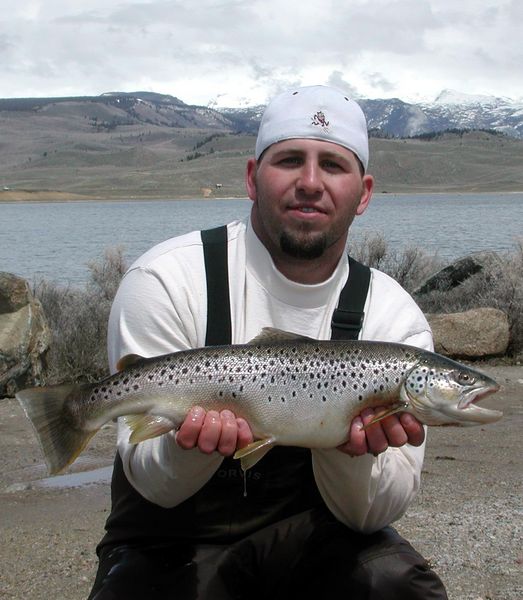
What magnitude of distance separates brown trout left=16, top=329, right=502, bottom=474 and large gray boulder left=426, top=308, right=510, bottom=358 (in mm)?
8210

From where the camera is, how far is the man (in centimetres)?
353

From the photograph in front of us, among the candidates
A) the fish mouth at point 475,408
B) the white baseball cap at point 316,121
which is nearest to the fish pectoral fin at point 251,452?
the fish mouth at point 475,408

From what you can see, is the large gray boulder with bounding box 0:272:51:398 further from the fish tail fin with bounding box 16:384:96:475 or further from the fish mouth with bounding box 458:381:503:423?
the fish mouth with bounding box 458:381:503:423

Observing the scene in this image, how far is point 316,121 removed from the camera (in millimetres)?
3934

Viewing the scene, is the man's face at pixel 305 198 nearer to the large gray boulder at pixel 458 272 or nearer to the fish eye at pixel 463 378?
the fish eye at pixel 463 378

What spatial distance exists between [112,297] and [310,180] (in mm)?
10792

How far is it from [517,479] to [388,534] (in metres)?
2.99

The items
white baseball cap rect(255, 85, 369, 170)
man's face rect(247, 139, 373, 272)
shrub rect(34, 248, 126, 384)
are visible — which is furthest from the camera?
shrub rect(34, 248, 126, 384)

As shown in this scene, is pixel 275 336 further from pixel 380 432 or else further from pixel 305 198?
pixel 305 198

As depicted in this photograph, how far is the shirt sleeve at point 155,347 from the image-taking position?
11.2 ft

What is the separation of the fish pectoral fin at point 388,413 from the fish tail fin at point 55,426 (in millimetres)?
1072

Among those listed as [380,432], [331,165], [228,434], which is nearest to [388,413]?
[380,432]

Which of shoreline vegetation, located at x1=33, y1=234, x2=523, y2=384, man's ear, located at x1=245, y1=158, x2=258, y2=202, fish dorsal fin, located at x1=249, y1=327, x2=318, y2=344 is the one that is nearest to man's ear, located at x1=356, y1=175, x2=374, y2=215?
man's ear, located at x1=245, y1=158, x2=258, y2=202

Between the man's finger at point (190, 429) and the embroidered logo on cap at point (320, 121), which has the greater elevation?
the embroidered logo on cap at point (320, 121)
